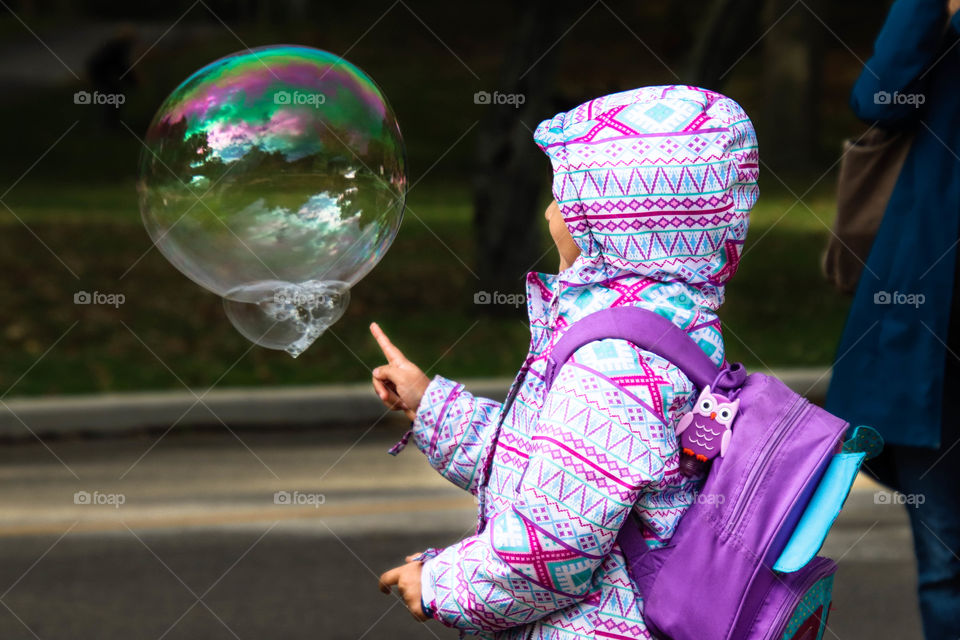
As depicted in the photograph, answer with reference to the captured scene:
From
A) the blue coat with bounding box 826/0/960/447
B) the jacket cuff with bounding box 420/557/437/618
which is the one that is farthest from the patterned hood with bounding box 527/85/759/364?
the blue coat with bounding box 826/0/960/447

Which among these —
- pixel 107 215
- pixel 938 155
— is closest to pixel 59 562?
pixel 938 155

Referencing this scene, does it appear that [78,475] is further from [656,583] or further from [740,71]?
[740,71]

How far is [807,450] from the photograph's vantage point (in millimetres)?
1927

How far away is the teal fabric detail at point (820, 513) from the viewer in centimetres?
189

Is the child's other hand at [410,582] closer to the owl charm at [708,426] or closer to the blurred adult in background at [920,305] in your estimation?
the owl charm at [708,426]

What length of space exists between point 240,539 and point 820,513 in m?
3.69

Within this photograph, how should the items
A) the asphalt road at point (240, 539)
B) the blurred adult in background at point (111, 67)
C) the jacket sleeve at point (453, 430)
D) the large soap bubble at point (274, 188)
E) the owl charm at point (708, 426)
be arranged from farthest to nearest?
1. the blurred adult in background at point (111, 67)
2. the asphalt road at point (240, 539)
3. the large soap bubble at point (274, 188)
4. the jacket sleeve at point (453, 430)
5. the owl charm at point (708, 426)

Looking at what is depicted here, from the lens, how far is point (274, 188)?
109 inches

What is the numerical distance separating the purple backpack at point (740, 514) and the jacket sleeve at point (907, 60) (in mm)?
1361

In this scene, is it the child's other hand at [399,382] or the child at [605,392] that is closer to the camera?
the child at [605,392]

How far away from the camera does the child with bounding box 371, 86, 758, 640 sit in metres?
1.84

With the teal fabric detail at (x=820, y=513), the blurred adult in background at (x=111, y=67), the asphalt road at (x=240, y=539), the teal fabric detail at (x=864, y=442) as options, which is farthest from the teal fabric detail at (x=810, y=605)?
the blurred adult in background at (x=111, y=67)

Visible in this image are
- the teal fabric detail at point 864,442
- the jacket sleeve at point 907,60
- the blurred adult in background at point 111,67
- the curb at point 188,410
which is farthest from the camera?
the blurred adult in background at point 111,67

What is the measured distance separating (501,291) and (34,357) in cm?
337
